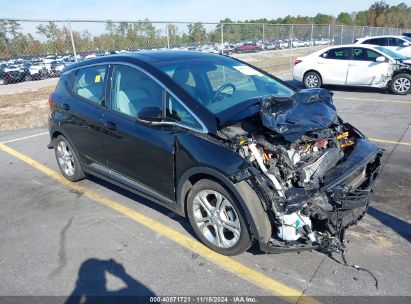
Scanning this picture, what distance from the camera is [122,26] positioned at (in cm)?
1464

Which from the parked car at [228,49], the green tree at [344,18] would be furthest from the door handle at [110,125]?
the green tree at [344,18]

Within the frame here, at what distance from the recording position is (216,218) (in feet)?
11.0

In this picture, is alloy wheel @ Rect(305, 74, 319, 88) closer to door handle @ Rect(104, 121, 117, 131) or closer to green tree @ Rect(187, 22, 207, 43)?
green tree @ Rect(187, 22, 207, 43)

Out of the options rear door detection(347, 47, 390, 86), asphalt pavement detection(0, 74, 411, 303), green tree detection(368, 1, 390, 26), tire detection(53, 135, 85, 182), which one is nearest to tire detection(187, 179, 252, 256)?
asphalt pavement detection(0, 74, 411, 303)

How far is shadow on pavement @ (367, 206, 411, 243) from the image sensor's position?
367 centimetres

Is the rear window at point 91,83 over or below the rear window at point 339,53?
over

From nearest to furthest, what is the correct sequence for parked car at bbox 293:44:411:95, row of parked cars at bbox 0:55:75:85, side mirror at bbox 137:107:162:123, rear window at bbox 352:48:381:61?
side mirror at bbox 137:107:162:123 < parked car at bbox 293:44:411:95 < rear window at bbox 352:48:381:61 < row of parked cars at bbox 0:55:75:85

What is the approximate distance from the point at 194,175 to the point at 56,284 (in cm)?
150

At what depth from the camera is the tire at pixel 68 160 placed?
506 cm

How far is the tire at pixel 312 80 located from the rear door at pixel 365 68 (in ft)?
3.25

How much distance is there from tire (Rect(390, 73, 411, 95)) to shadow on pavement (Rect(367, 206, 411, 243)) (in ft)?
27.5

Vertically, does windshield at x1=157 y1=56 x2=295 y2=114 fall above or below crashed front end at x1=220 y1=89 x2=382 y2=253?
above

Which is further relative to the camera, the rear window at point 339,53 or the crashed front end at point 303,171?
the rear window at point 339,53

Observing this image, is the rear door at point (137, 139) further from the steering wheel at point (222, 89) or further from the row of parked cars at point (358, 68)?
the row of parked cars at point (358, 68)
